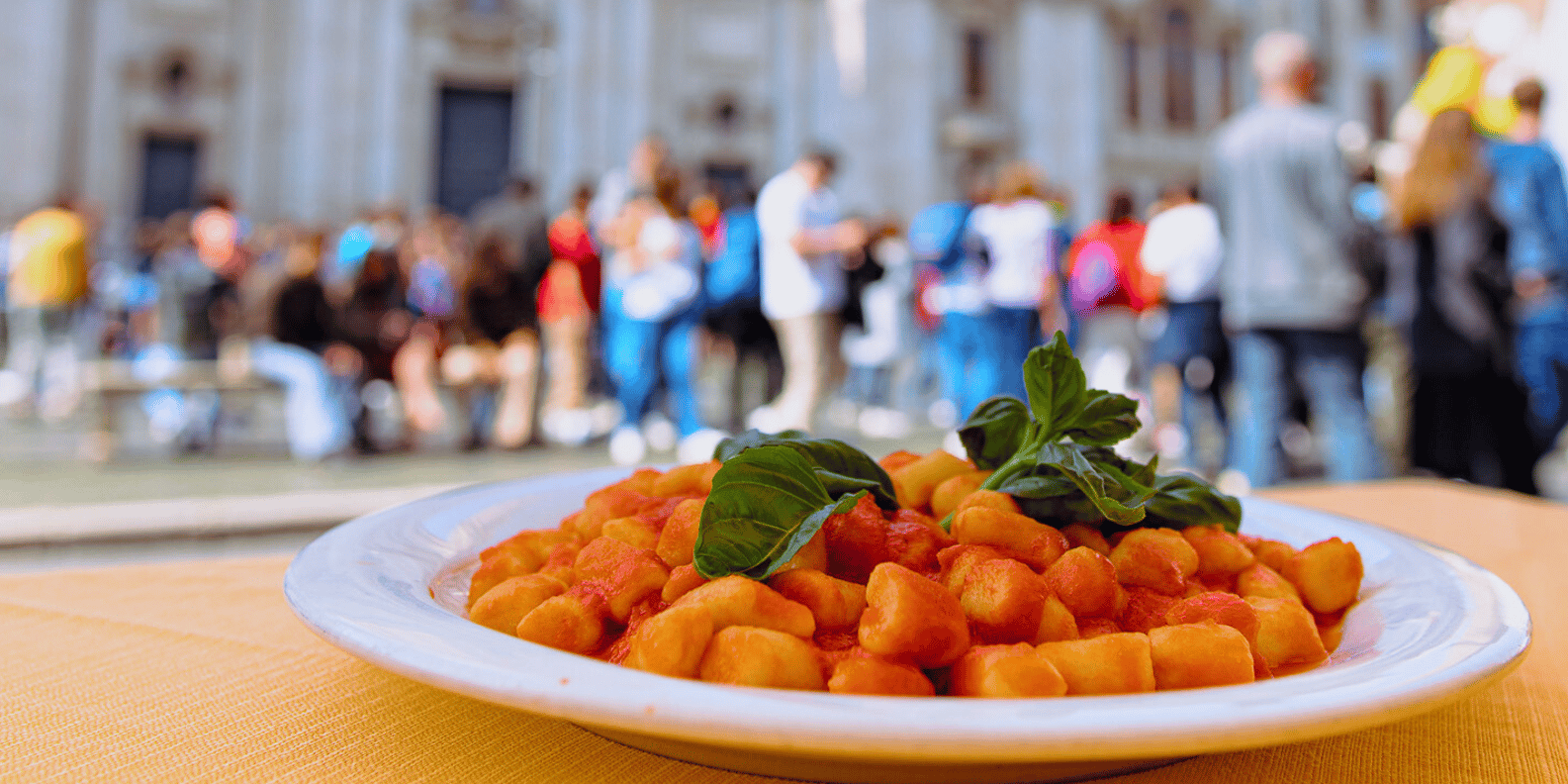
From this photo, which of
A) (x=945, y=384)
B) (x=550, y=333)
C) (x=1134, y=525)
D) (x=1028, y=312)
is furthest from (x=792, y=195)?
(x=1134, y=525)

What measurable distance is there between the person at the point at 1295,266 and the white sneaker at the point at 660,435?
3.07 meters

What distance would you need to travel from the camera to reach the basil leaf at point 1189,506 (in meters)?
0.60

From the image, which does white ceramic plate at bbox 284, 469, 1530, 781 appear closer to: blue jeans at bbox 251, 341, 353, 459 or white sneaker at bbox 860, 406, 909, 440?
blue jeans at bbox 251, 341, 353, 459

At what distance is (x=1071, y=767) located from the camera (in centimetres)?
40

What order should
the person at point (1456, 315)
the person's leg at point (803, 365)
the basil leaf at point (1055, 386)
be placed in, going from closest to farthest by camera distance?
1. the basil leaf at point (1055, 386)
2. the person at point (1456, 315)
3. the person's leg at point (803, 365)

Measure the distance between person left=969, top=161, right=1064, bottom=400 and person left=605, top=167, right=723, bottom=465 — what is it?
1466 millimetres

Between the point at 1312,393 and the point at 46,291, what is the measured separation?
292 inches

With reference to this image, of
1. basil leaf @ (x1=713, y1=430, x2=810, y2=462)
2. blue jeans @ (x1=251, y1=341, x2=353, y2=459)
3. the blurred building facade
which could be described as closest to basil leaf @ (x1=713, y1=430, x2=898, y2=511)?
basil leaf @ (x1=713, y1=430, x2=810, y2=462)

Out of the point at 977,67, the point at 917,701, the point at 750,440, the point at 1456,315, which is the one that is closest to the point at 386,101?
the point at 977,67

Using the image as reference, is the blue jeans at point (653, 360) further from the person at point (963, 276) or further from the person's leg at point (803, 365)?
the person at point (963, 276)

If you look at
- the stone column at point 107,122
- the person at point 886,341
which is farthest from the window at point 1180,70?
the stone column at point 107,122

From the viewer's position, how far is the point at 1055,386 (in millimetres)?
557

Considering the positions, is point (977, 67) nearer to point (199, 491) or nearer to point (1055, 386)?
point (199, 491)

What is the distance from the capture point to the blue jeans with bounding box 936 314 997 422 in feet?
16.7
